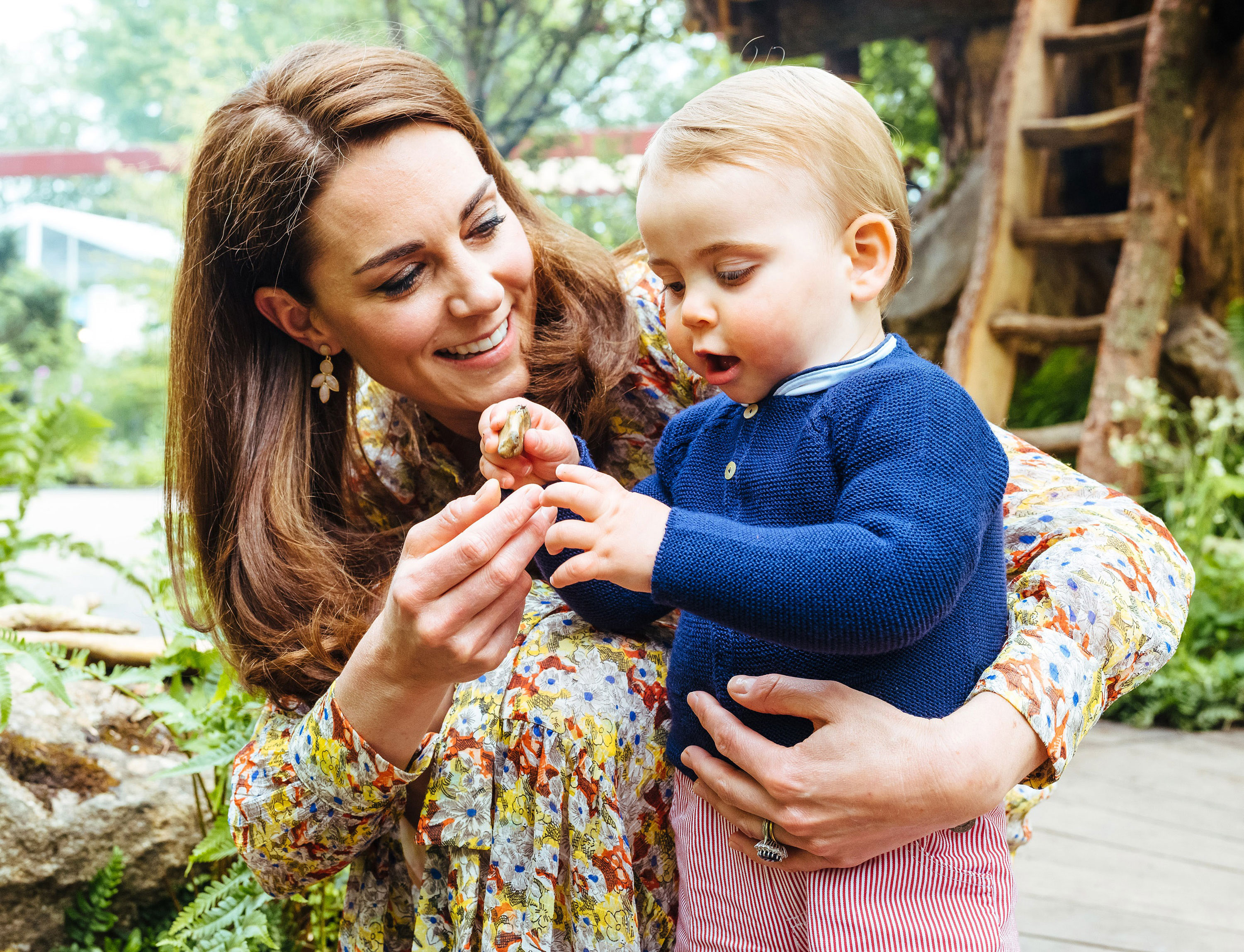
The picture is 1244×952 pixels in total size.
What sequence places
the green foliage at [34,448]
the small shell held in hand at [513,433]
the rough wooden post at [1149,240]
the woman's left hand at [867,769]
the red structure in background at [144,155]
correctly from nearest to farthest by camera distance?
the woman's left hand at [867,769] < the small shell held in hand at [513,433] < the green foliage at [34,448] < the rough wooden post at [1149,240] < the red structure in background at [144,155]

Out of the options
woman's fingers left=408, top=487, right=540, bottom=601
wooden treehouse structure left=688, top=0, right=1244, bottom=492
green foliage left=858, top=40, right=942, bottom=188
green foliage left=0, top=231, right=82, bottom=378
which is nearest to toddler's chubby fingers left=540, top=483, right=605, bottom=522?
woman's fingers left=408, top=487, right=540, bottom=601

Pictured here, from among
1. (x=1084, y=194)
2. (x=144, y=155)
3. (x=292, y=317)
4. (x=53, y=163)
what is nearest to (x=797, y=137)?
(x=292, y=317)

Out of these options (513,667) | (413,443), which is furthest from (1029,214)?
(513,667)

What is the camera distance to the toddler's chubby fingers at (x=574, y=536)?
0.98 metres

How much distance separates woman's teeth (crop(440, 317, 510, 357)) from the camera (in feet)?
5.00

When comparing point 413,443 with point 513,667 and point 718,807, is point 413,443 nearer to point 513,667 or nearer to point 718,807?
point 513,667

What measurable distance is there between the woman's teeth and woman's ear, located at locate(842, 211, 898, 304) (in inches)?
23.2

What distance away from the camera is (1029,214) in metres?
4.39

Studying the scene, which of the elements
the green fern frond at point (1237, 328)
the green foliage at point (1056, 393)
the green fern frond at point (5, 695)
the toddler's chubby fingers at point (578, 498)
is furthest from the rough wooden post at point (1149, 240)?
the green fern frond at point (5, 695)

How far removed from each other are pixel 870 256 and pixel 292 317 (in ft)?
3.21

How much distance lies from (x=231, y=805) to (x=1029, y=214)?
13.4ft

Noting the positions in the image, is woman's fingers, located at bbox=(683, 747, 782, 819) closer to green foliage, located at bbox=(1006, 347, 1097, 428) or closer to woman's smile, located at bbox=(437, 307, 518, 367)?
woman's smile, located at bbox=(437, 307, 518, 367)

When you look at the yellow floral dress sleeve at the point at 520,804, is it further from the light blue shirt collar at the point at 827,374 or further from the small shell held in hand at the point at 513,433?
the light blue shirt collar at the point at 827,374

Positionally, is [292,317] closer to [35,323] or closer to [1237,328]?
[1237,328]
